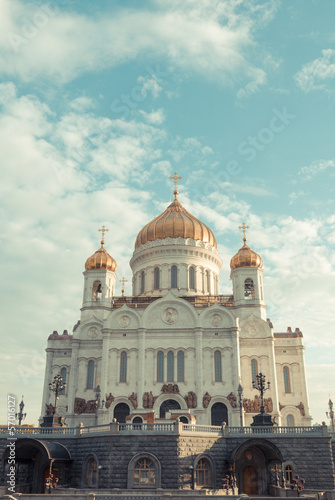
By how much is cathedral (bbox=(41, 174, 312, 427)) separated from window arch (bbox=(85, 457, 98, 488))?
391 inches

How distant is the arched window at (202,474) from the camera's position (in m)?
24.9

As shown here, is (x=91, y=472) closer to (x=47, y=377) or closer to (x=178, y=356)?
(x=178, y=356)

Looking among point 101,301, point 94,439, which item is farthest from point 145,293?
point 94,439

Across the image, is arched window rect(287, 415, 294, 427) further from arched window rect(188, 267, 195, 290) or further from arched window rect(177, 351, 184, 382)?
arched window rect(188, 267, 195, 290)

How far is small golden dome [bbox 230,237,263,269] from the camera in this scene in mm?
44969

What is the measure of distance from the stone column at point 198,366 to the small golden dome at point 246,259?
7.96 meters

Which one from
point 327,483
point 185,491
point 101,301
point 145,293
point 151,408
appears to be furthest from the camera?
point 145,293

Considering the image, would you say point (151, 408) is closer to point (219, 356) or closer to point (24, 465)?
point (219, 356)

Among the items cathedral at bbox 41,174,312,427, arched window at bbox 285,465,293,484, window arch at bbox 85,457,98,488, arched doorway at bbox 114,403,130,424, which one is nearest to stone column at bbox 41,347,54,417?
cathedral at bbox 41,174,312,427

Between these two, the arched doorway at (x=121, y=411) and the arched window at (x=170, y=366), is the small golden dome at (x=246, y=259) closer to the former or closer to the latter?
the arched window at (x=170, y=366)

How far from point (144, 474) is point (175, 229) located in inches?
1128

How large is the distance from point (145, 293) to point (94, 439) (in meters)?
23.4

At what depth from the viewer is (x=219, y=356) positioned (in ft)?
134

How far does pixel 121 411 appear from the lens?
3931 centimetres
